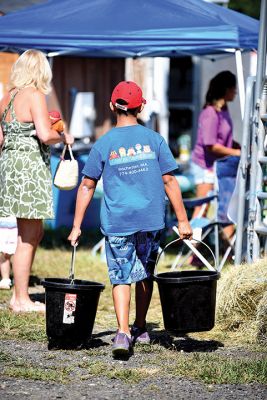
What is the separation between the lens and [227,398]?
15.5 ft

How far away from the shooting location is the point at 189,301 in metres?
5.43

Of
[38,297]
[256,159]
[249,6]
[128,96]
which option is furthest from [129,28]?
[249,6]

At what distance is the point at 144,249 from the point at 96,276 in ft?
9.75

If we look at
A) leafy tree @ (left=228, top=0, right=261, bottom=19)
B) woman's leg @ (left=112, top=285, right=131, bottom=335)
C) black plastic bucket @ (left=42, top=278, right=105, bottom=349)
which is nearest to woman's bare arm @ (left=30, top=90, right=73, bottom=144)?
black plastic bucket @ (left=42, top=278, right=105, bottom=349)

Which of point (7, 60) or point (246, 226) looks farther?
point (7, 60)

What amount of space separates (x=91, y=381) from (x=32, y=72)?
2.47 meters

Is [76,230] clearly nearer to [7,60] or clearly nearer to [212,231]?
[212,231]

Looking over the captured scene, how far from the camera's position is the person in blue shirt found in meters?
5.50

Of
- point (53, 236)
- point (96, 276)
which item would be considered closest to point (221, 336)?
point (96, 276)

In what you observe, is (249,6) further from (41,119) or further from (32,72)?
(41,119)

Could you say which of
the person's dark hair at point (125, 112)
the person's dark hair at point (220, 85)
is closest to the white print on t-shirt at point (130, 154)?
the person's dark hair at point (125, 112)

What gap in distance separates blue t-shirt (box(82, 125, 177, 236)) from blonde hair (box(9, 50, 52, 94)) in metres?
1.17

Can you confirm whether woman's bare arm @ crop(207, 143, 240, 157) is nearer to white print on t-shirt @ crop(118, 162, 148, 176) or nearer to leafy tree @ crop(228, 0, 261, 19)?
white print on t-shirt @ crop(118, 162, 148, 176)

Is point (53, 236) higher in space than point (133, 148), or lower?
lower
